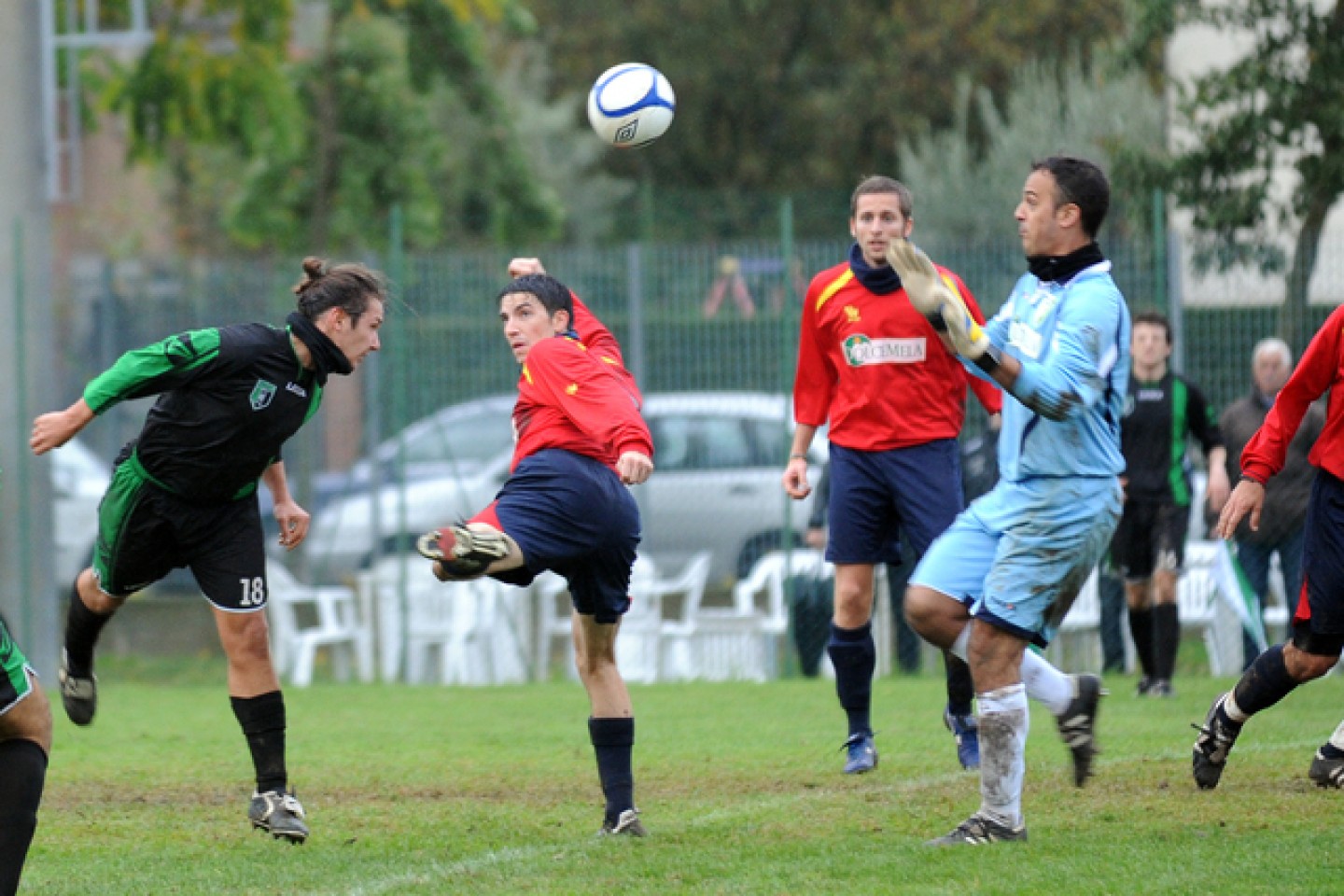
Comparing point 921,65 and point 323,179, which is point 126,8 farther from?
point 921,65

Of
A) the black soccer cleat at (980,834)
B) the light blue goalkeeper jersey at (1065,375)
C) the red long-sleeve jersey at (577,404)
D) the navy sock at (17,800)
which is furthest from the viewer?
the red long-sleeve jersey at (577,404)

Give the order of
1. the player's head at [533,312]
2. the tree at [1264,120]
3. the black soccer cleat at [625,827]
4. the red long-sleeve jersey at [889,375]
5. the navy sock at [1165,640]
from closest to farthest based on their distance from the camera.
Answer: the black soccer cleat at [625,827], the player's head at [533,312], the red long-sleeve jersey at [889,375], the navy sock at [1165,640], the tree at [1264,120]

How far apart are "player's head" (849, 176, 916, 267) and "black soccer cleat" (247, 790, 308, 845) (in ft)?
10.5

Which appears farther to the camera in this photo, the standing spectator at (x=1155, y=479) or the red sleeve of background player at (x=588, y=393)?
the standing spectator at (x=1155, y=479)

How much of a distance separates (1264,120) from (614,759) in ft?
36.1

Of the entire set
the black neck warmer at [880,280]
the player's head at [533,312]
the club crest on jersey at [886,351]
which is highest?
the black neck warmer at [880,280]

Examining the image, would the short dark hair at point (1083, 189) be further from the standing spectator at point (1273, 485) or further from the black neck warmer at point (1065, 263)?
the standing spectator at point (1273, 485)

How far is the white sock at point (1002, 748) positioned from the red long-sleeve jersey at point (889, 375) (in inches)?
85.8

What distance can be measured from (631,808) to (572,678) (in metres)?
7.75

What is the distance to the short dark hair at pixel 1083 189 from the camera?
5875 millimetres

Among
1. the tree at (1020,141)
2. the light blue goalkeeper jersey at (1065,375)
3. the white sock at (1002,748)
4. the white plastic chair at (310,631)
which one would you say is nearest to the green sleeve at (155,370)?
the light blue goalkeeper jersey at (1065,375)

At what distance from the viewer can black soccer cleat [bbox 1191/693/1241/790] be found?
272 inches

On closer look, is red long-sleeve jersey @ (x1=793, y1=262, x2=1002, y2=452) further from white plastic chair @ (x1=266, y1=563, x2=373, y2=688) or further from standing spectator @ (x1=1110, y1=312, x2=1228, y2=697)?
white plastic chair @ (x1=266, y1=563, x2=373, y2=688)

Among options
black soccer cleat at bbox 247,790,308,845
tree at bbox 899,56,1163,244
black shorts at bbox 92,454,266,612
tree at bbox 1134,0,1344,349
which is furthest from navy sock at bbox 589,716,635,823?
tree at bbox 899,56,1163,244
